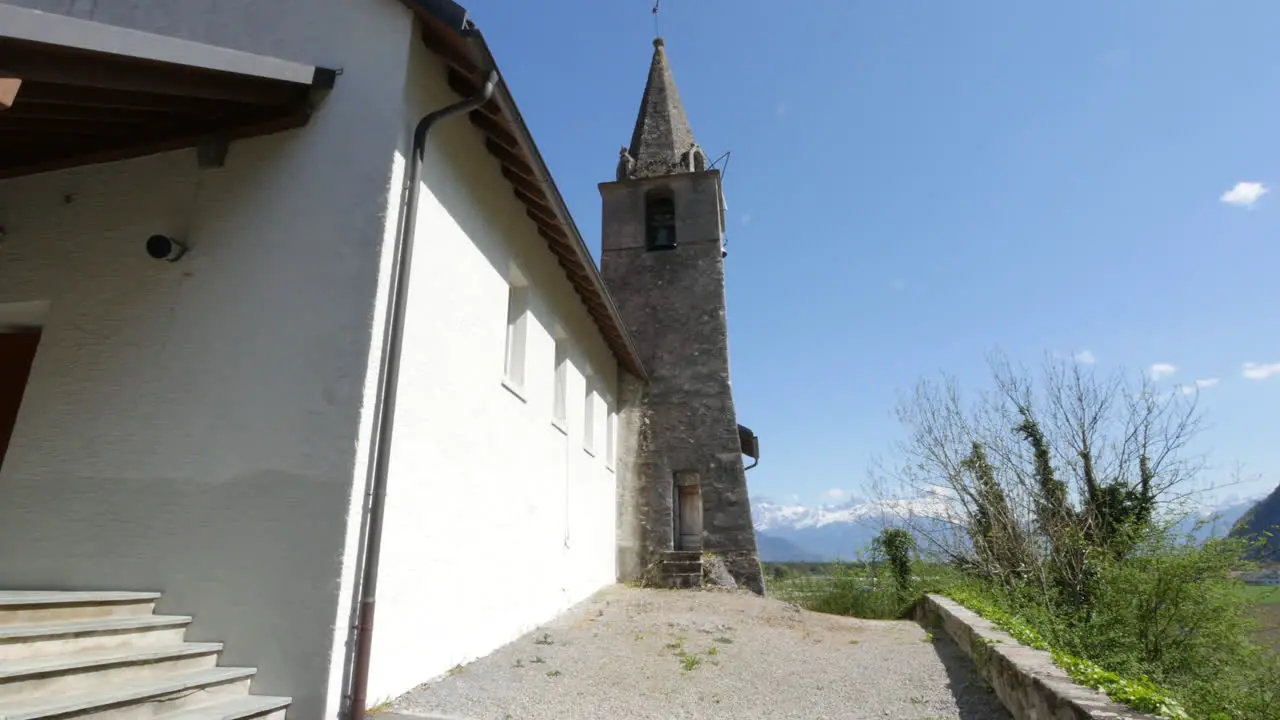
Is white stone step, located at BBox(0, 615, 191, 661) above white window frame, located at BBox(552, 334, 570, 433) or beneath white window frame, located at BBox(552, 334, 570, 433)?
beneath

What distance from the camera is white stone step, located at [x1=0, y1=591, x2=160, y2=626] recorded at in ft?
9.94

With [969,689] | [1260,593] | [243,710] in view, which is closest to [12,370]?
[243,710]

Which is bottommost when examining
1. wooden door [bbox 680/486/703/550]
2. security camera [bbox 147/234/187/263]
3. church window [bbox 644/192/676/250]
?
wooden door [bbox 680/486/703/550]

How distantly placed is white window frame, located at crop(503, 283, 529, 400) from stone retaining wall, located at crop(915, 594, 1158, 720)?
4654 mm

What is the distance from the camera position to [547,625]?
7.04m

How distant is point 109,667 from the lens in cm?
293

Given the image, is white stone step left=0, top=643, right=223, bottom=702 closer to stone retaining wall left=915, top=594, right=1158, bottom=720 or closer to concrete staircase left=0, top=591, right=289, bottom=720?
concrete staircase left=0, top=591, right=289, bottom=720

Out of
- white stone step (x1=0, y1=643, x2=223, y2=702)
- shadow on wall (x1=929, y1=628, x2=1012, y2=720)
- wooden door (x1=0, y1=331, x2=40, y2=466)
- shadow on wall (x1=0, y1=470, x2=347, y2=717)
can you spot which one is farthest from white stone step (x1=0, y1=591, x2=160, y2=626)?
shadow on wall (x1=929, y1=628, x2=1012, y2=720)

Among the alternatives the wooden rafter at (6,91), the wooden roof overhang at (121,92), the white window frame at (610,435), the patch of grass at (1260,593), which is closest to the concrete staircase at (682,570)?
the white window frame at (610,435)

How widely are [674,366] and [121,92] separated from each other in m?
9.85

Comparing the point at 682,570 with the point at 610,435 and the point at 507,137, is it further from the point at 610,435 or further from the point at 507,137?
the point at 507,137

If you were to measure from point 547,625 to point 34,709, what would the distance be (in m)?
5.03

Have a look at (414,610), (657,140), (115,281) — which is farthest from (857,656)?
(657,140)

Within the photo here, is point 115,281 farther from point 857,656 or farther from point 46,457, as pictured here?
point 857,656
